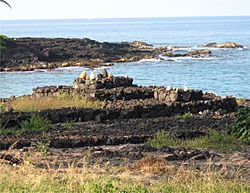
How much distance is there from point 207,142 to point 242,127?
1.28 m

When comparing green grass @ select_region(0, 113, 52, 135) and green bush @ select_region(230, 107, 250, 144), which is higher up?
green bush @ select_region(230, 107, 250, 144)

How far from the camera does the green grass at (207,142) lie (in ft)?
45.9

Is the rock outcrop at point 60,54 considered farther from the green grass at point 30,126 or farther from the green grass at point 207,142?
the green grass at point 207,142

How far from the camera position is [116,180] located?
9.12 metres

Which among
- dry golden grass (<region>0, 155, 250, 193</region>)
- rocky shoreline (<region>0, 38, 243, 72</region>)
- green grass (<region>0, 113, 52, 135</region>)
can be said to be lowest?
rocky shoreline (<region>0, 38, 243, 72</region>)

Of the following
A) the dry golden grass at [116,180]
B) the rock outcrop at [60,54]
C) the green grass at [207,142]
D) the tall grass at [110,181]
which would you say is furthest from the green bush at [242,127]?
the rock outcrop at [60,54]

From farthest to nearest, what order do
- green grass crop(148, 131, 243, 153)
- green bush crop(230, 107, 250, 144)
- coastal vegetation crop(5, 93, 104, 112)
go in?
coastal vegetation crop(5, 93, 104, 112) < green bush crop(230, 107, 250, 144) < green grass crop(148, 131, 243, 153)

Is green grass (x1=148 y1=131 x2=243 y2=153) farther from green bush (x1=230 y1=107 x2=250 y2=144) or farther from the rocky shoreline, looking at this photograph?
the rocky shoreline

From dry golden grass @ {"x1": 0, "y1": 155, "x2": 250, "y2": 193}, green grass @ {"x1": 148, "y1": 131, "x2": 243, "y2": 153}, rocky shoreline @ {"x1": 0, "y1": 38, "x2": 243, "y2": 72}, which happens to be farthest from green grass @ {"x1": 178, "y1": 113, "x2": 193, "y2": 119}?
rocky shoreline @ {"x1": 0, "y1": 38, "x2": 243, "y2": 72}

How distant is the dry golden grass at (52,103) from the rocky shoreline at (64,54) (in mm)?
36172

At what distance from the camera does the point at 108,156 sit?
40.3 ft

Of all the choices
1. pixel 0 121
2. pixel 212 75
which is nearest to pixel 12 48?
pixel 212 75

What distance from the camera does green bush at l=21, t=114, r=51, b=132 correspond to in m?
17.8

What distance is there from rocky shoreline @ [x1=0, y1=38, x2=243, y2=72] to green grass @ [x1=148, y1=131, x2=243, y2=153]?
153 feet
